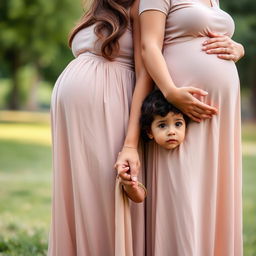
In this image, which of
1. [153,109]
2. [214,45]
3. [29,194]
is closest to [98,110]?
[153,109]

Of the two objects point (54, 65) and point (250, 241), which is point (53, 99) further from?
point (54, 65)

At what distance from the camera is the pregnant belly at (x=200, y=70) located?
9.95 ft

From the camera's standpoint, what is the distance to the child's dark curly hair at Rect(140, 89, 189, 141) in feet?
9.87

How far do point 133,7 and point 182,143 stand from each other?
78 cm

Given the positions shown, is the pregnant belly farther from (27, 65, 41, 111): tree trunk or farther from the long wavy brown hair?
(27, 65, 41, 111): tree trunk

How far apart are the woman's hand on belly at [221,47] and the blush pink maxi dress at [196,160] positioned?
0.03 metres

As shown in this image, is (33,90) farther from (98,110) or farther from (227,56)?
(227,56)

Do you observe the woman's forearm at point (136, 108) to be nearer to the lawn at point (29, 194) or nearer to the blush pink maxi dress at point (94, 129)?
the blush pink maxi dress at point (94, 129)

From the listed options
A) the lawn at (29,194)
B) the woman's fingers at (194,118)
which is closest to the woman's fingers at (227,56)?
the woman's fingers at (194,118)

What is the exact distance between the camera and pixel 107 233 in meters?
3.21

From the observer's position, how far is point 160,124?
304cm

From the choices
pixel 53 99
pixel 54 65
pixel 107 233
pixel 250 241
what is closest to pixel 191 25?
pixel 53 99

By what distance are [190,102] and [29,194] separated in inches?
224

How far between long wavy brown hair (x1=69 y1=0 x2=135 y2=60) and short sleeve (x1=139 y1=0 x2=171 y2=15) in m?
0.14
